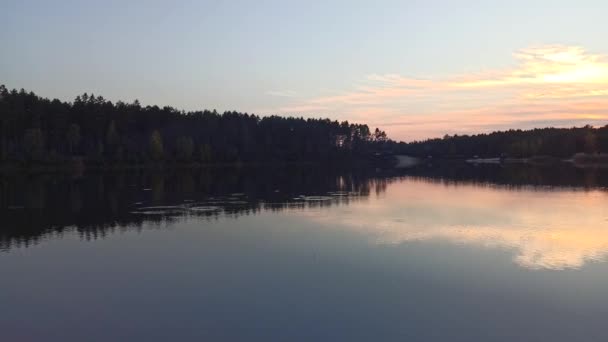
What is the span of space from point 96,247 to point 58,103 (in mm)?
83969

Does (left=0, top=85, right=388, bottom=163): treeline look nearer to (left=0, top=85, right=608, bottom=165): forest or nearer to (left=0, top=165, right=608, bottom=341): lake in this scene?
(left=0, top=85, right=608, bottom=165): forest

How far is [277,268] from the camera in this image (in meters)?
15.5

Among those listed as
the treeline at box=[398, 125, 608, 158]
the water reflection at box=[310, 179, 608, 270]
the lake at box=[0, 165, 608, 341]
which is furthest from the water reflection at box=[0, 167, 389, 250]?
the treeline at box=[398, 125, 608, 158]

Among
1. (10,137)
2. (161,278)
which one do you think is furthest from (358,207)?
(10,137)

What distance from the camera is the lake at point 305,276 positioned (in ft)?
34.8

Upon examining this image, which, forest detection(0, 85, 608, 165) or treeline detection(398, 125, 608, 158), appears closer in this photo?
forest detection(0, 85, 608, 165)

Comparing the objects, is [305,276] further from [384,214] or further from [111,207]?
[111,207]

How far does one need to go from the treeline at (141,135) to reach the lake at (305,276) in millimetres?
63645

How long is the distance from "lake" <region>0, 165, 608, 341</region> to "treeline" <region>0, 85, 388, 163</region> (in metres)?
63.6

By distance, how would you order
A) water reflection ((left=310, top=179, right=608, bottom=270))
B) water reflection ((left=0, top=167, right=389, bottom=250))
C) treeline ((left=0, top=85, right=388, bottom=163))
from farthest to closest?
treeline ((left=0, top=85, right=388, bottom=163)) → water reflection ((left=0, top=167, right=389, bottom=250)) → water reflection ((left=310, top=179, right=608, bottom=270))

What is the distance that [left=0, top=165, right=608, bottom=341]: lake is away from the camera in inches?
418

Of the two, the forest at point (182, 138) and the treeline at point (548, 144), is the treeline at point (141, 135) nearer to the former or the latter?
the forest at point (182, 138)

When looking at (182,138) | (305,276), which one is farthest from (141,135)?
(305,276)

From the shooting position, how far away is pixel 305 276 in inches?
571
